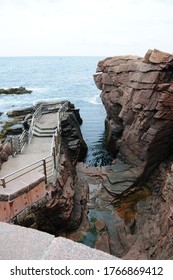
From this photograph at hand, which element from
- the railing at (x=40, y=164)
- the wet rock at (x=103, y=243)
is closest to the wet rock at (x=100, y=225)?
the wet rock at (x=103, y=243)

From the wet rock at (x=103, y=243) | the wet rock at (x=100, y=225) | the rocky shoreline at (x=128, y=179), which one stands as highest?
the rocky shoreline at (x=128, y=179)

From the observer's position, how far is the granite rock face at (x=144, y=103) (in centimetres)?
2089

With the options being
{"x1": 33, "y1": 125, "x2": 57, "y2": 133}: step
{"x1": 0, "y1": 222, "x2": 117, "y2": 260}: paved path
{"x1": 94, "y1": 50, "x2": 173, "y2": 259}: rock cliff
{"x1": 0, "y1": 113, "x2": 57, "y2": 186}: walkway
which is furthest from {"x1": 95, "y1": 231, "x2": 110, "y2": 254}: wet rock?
{"x1": 0, "y1": 222, "x2": 117, "y2": 260}: paved path

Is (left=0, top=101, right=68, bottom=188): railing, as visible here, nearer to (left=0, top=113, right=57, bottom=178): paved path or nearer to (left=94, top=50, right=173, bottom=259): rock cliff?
(left=0, top=113, right=57, bottom=178): paved path

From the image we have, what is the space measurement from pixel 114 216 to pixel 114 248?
3.21m

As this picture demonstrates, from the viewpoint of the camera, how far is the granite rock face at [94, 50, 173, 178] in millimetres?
20891

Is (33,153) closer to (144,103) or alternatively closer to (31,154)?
(31,154)

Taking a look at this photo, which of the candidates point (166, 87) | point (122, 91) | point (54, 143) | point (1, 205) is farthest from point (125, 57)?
point (1, 205)

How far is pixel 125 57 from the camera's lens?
26.7m

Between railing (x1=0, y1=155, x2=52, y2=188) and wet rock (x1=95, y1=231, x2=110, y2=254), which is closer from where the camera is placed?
railing (x1=0, y1=155, x2=52, y2=188)

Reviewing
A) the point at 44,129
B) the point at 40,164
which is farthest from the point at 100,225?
the point at 44,129

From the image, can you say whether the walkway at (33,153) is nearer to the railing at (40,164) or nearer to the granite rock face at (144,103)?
the railing at (40,164)

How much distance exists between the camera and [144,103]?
867 inches
